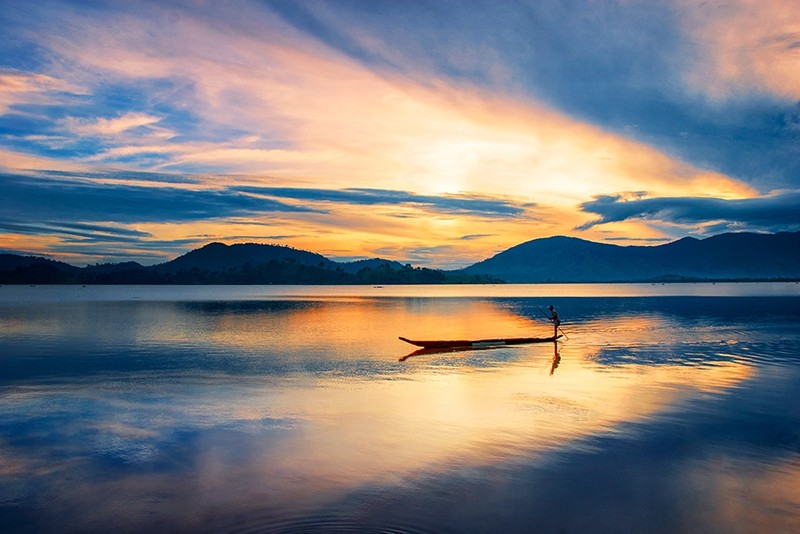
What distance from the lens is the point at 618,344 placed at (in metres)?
49.0

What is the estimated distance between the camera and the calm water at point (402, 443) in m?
13.2

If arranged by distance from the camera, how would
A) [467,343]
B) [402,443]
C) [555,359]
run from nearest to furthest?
1. [402,443]
2. [555,359]
3. [467,343]

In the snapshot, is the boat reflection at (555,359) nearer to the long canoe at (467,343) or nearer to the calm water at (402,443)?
the calm water at (402,443)

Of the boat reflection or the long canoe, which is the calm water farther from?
the long canoe

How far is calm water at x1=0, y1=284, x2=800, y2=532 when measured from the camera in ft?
43.3

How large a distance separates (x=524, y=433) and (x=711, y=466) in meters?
5.81

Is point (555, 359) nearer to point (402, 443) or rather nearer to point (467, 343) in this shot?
point (467, 343)

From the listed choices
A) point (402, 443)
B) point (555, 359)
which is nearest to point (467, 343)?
point (555, 359)

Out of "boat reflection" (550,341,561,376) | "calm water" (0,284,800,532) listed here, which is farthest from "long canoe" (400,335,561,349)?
"calm water" (0,284,800,532)

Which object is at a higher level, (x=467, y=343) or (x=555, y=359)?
(x=467, y=343)

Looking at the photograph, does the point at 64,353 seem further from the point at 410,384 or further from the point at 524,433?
the point at 524,433

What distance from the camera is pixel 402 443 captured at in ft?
63.0

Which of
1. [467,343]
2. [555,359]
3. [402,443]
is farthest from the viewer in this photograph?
[467,343]

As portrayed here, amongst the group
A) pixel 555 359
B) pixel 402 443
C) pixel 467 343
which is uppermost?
pixel 467 343
